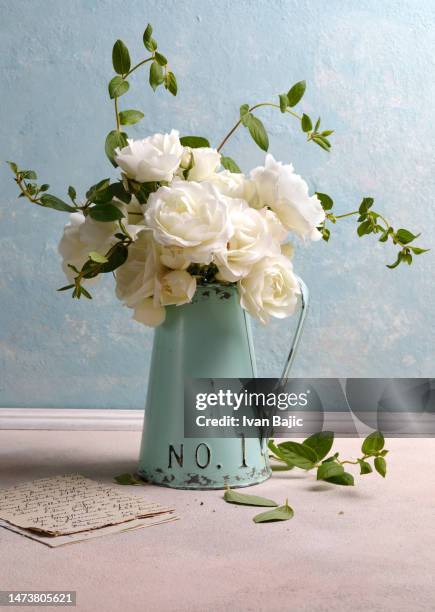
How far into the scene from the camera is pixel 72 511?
2.42 feet

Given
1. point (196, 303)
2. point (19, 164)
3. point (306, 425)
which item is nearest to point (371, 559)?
point (196, 303)

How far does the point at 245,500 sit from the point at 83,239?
333 mm

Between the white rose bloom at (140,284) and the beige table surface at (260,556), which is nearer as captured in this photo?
the beige table surface at (260,556)

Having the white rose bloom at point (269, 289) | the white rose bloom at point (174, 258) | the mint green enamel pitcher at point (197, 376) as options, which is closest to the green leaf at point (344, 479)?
the mint green enamel pitcher at point (197, 376)

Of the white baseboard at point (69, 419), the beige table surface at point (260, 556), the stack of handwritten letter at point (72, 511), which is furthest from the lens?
the white baseboard at point (69, 419)

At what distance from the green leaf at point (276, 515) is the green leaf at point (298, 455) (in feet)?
0.45

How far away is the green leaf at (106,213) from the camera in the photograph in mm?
771

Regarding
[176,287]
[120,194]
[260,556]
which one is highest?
[120,194]

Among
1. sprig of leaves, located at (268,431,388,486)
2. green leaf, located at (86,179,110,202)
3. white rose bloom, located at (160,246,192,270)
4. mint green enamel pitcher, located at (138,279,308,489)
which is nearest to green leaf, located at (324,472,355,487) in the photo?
sprig of leaves, located at (268,431,388,486)

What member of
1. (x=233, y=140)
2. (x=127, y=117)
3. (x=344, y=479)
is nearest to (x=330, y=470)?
(x=344, y=479)

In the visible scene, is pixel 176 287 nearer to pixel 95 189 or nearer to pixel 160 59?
pixel 95 189

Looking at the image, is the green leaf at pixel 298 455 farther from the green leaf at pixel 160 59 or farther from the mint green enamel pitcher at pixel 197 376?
the green leaf at pixel 160 59

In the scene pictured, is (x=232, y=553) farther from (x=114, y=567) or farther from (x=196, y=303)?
(x=196, y=303)

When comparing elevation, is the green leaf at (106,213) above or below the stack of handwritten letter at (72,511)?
above
